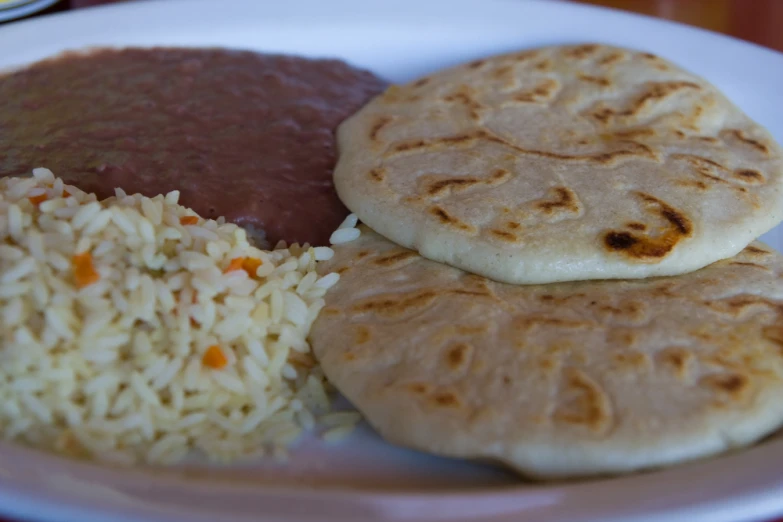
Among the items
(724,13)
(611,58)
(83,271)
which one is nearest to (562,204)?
(611,58)

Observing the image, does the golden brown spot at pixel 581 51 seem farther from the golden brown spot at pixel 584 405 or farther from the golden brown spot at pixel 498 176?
the golden brown spot at pixel 584 405

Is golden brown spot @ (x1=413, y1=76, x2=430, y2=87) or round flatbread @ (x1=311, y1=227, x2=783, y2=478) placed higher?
golden brown spot @ (x1=413, y1=76, x2=430, y2=87)

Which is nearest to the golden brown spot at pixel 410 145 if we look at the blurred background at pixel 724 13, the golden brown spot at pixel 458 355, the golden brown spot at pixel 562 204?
the golden brown spot at pixel 562 204

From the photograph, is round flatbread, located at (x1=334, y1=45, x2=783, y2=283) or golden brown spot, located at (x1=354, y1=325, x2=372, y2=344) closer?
golden brown spot, located at (x1=354, y1=325, x2=372, y2=344)

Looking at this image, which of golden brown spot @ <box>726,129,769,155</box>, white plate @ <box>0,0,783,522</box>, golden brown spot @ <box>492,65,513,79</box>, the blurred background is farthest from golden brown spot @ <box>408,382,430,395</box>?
the blurred background

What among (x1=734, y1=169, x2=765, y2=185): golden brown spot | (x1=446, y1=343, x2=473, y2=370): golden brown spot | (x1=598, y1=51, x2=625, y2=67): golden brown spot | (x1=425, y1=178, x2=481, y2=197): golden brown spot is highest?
(x1=598, y1=51, x2=625, y2=67): golden brown spot

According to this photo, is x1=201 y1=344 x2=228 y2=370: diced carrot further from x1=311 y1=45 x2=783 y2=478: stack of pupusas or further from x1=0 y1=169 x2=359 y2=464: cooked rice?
x1=311 y1=45 x2=783 y2=478: stack of pupusas
